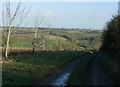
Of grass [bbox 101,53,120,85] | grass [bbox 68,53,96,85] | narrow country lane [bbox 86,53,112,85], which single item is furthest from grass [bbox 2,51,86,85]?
grass [bbox 101,53,120,85]

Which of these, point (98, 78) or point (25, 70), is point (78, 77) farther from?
point (25, 70)

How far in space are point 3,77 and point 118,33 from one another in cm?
1619

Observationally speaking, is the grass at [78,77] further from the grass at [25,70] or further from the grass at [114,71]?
the grass at [25,70]

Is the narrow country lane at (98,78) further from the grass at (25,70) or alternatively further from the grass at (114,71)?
the grass at (25,70)

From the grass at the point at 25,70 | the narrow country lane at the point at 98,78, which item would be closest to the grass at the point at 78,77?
the narrow country lane at the point at 98,78

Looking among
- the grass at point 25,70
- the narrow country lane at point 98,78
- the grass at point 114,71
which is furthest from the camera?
the grass at point 114,71

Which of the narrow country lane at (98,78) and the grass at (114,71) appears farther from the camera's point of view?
the grass at (114,71)

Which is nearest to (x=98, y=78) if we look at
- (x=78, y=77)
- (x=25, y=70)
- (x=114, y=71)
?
(x=78, y=77)

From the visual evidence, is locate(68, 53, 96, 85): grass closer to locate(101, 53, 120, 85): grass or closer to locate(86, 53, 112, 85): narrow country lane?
locate(86, 53, 112, 85): narrow country lane

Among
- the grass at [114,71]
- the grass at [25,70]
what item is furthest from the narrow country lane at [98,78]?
the grass at [25,70]

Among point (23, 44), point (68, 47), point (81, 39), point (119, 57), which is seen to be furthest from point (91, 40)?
point (119, 57)

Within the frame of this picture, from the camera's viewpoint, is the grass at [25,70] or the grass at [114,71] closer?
the grass at [25,70]

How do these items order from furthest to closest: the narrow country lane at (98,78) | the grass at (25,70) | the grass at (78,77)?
the grass at (78,77)
the narrow country lane at (98,78)
the grass at (25,70)

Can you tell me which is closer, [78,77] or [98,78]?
[98,78]
